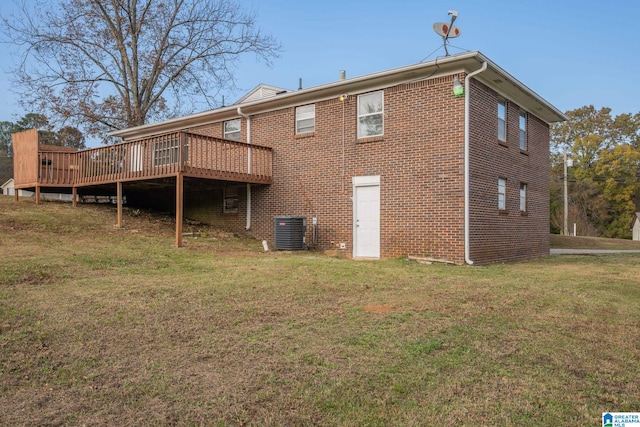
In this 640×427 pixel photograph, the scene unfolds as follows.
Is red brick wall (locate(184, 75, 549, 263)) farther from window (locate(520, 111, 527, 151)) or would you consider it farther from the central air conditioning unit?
the central air conditioning unit

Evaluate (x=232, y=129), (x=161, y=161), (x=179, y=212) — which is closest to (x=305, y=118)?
(x=232, y=129)

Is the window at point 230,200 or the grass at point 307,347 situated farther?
the window at point 230,200

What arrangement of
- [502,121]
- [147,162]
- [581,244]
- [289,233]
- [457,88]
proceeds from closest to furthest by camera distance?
[457,88], [502,121], [289,233], [147,162], [581,244]

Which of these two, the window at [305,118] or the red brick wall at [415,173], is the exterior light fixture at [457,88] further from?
the window at [305,118]

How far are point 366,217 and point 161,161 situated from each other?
5844mm

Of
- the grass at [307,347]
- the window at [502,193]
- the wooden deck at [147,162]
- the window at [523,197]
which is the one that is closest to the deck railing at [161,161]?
the wooden deck at [147,162]

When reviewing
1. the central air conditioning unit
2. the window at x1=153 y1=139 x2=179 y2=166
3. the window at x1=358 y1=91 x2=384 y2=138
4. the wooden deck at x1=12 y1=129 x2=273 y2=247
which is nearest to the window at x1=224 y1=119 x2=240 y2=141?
the wooden deck at x1=12 y1=129 x2=273 y2=247

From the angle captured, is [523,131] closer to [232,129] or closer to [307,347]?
Answer: [232,129]

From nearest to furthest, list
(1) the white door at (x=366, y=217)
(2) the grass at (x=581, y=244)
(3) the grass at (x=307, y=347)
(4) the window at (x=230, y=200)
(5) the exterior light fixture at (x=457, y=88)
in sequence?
(3) the grass at (x=307, y=347)
(5) the exterior light fixture at (x=457, y=88)
(1) the white door at (x=366, y=217)
(4) the window at (x=230, y=200)
(2) the grass at (x=581, y=244)

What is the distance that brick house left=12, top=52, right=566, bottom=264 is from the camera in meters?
10.6

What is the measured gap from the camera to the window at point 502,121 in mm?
12203

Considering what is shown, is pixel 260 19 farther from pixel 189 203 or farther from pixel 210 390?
pixel 210 390

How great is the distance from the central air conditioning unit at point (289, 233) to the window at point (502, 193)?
5254 millimetres

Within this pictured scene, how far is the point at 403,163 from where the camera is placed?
37.0 feet
